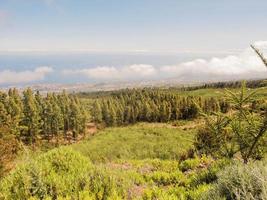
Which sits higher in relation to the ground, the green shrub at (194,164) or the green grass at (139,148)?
the green shrub at (194,164)

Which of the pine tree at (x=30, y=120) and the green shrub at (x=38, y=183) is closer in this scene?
the green shrub at (x=38, y=183)

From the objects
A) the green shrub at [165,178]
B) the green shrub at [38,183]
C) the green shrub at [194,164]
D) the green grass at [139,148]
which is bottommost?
the green grass at [139,148]

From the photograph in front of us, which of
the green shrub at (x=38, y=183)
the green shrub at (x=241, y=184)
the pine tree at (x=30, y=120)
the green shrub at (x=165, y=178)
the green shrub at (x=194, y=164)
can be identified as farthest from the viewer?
the pine tree at (x=30, y=120)

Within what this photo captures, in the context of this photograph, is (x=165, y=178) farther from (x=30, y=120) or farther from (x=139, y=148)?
(x=30, y=120)

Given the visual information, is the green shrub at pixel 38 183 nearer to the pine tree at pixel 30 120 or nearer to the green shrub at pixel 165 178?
the green shrub at pixel 165 178

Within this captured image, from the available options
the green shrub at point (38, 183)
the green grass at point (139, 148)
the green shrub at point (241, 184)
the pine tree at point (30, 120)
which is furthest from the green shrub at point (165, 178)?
the pine tree at point (30, 120)

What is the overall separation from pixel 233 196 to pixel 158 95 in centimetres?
12344

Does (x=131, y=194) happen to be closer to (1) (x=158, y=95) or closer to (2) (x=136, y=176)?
(2) (x=136, y=176)

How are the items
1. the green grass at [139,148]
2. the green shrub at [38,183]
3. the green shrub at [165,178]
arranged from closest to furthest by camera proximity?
the green shrub at [38,183], the green shrub at [165,178], the green grass at [139,148]

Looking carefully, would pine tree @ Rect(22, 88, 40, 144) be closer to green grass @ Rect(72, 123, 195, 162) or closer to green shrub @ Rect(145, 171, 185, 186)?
green grass @ Rect(72, 123, 195, 162)

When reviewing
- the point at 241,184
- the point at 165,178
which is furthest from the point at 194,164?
the point at 241,184

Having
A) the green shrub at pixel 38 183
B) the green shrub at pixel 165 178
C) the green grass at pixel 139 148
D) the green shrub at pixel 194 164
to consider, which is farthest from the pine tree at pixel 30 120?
the green shrub at pixel 38 183

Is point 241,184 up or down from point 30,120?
up

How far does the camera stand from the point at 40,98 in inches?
3356
